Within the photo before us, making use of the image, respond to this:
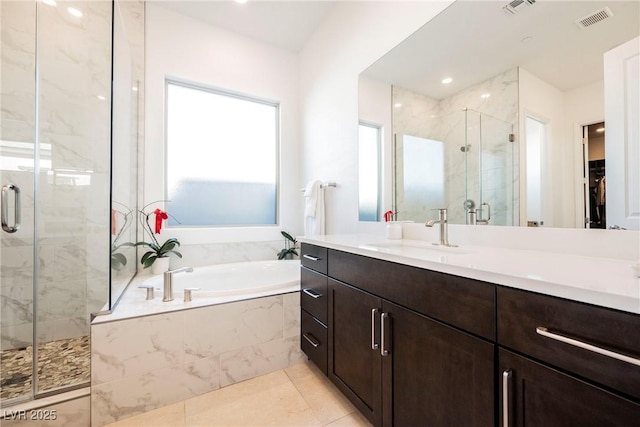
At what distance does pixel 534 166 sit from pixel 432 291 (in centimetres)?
72

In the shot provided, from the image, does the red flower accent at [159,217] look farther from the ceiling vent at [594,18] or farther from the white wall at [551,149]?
the ceiling vent at [594,18]

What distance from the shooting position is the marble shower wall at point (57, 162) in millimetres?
1652

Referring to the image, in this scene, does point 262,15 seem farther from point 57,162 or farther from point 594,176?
point 594,176

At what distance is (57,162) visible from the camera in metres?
1.82

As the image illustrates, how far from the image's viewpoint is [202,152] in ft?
8.59

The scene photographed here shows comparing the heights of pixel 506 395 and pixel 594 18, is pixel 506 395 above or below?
below

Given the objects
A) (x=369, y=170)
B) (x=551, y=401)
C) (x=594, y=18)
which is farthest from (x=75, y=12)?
(x=551, y=401)

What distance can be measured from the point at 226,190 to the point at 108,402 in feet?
6.12

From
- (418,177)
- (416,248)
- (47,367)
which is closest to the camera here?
(416,248)

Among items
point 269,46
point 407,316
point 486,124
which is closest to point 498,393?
point 407,316

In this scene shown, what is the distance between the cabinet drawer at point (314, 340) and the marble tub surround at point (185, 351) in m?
0.08

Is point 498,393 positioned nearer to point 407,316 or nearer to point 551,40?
point 407,316

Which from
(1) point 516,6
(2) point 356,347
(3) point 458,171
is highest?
(1) point 516,6

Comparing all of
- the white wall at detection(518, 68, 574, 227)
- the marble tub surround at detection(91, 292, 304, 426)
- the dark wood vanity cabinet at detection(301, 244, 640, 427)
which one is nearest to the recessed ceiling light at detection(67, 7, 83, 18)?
the marble tub surround at detection(91, 292, 304, 426)
